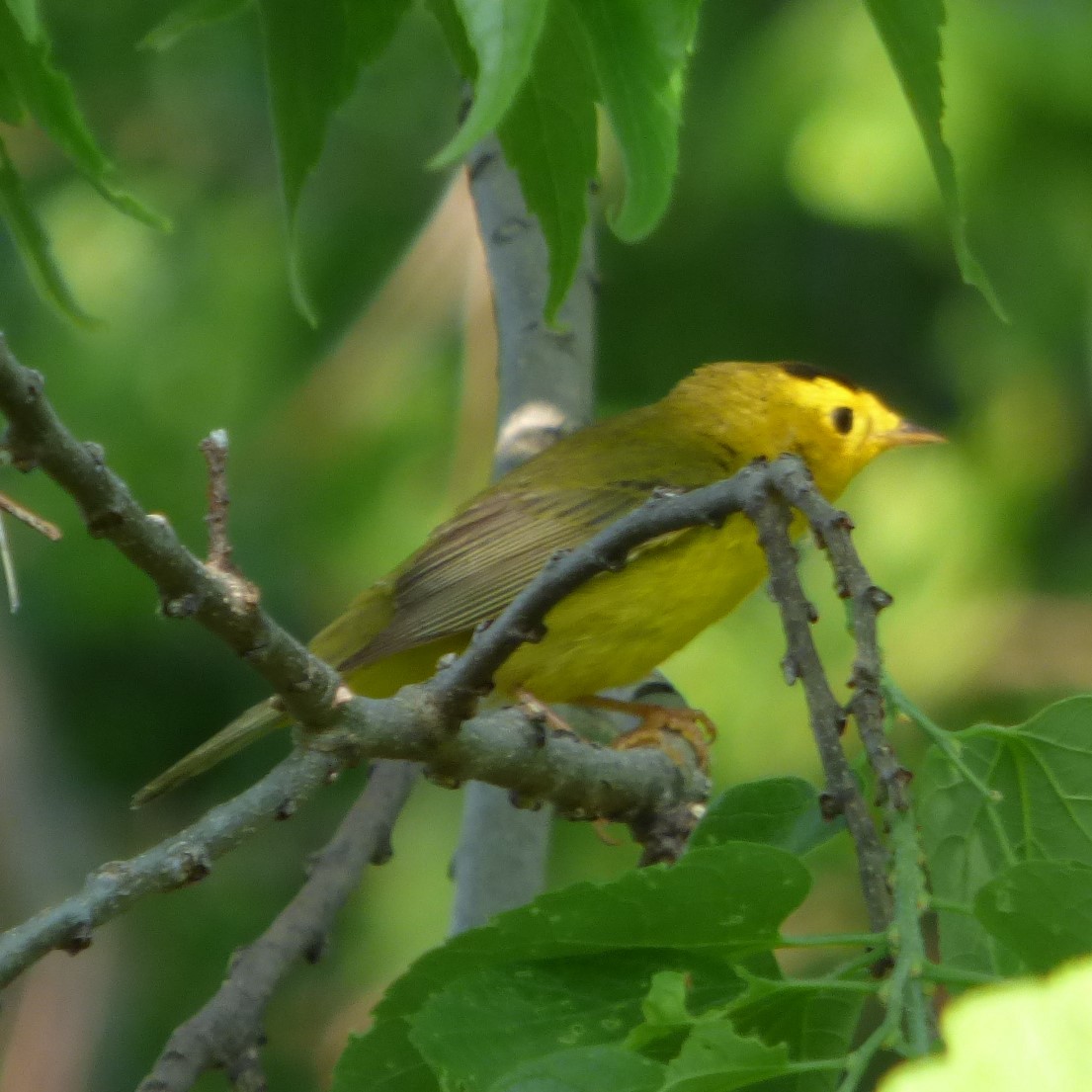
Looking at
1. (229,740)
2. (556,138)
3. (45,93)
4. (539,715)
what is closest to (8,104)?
(45,93)

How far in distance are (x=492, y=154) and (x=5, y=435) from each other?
2.78m

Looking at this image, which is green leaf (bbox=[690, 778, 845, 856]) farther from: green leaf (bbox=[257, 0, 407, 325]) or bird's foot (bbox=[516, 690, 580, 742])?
green leaf (bbox=[257, 0, 407, 325])

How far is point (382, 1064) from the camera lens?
181 centimetres

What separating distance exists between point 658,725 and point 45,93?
2453 millimetres

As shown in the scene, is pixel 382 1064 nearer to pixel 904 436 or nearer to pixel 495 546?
pixel 495 546

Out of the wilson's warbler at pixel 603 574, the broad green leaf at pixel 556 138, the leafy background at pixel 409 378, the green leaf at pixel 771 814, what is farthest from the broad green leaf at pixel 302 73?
the leafy background at pixel 409 378

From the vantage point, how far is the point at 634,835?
3.34 metres

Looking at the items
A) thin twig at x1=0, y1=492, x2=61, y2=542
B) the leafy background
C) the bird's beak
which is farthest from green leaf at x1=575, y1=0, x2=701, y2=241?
the bird's beak

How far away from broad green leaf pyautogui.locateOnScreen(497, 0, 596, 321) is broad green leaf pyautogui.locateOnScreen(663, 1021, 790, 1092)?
3.92ft

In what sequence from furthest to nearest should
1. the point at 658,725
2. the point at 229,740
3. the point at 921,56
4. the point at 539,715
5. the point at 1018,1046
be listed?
the point at 658,725 → the point at 229,740 → the point at 539,715 → the point at 921,56 → the point at 1018,1046

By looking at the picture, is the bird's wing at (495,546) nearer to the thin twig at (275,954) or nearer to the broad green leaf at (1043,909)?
the thin twig at (275,954)

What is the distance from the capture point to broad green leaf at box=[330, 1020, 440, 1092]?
1.80 metres

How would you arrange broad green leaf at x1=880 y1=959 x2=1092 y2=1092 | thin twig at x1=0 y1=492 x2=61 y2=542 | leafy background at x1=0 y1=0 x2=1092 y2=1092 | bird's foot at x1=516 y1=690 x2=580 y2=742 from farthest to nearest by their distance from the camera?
1. leafy background at x1=0 y1=0 x2=1092 y2=1092
2. bird's foot at x1=516 y1=690 x2=580 y2=742
3. thin twig at x1=0 y1=492 x2=61 y2=542
4. broad green leaf at x1=880 y1=959 x2=1092 y2=1092

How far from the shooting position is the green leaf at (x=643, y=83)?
6.19 feet
